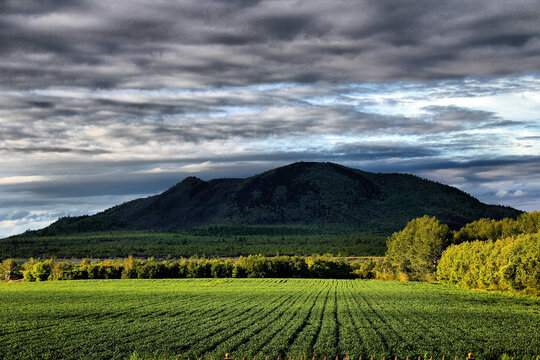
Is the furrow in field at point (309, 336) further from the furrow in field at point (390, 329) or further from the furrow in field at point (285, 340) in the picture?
the furrow in field at point (390, 329)

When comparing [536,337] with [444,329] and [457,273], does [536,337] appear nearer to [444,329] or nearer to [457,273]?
[444,329]

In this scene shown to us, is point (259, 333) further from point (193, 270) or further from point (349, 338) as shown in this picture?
point (193, 270)

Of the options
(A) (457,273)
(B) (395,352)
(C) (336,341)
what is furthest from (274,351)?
(A) (457,273)

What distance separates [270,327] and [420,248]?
87.1 metres

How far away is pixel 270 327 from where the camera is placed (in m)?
42.9

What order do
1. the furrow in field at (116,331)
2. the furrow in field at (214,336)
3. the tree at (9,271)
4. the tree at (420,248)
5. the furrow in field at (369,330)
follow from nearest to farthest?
the furrow in field at (369,330) < the furrow in field at (214,336) < the furrow in field at (116,331) < the tree at (420,248) < the tree at (9,271)

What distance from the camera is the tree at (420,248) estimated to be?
387ft

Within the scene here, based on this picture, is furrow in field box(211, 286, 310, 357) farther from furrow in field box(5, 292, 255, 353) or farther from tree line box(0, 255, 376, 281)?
Result: tree line box(0, 255, 376, 281)

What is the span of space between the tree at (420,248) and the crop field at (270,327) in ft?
154

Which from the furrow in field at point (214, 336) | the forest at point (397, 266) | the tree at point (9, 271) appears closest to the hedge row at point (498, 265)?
the forest at point (397, 266)

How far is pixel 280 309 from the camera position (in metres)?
57.4

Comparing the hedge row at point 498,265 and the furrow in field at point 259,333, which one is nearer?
the furrow in field at point 259,333

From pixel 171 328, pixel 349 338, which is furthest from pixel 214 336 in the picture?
pixel 349 338

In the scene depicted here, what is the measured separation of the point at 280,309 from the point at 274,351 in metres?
25.2
